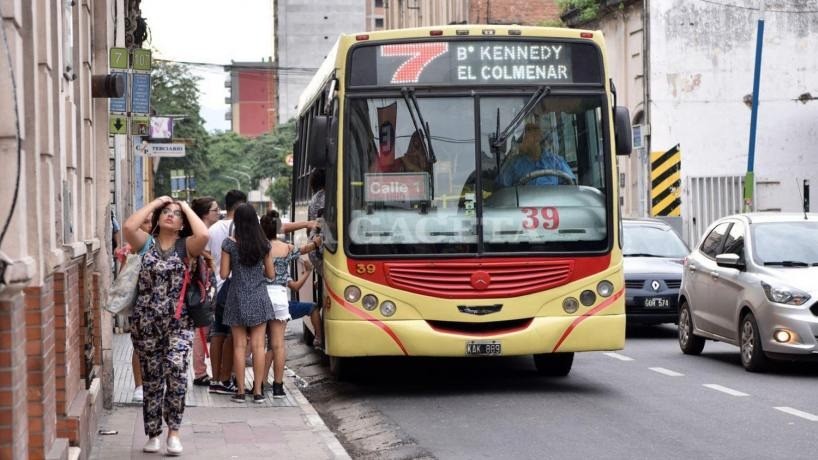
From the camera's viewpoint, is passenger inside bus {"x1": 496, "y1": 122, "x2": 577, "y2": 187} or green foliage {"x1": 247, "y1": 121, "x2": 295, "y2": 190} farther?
green foliage {"x1": 247, "y1": 121, "x2": 295, "y2": 190}

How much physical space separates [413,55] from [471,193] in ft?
4.53

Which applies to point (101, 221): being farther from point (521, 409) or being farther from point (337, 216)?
point (521, 409)

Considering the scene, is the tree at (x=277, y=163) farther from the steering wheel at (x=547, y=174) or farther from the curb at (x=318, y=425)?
the steering wheel at (x=547, y=174)

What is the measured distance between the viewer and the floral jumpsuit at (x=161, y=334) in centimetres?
970

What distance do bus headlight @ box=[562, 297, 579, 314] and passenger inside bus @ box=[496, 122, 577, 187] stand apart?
41.3 inches

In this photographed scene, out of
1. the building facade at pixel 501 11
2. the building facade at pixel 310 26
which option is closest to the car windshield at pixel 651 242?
the building facade at pixel 501 11

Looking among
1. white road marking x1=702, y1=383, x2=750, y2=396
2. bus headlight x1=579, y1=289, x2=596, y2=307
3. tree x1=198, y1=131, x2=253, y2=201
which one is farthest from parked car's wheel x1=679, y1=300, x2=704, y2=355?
tree x1=198, y1=131, x2=253, y2=201

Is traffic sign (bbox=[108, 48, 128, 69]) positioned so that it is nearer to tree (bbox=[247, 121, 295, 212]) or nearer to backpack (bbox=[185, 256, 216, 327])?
backpack (bbox=[185, 256, 216, 327])

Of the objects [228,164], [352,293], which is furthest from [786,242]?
[228,164]

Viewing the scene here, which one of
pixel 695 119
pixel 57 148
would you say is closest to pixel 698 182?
pixel 695 119

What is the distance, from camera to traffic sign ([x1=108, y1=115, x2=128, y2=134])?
51.3 ft

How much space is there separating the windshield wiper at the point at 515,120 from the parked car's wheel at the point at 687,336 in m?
4.79

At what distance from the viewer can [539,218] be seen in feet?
42.5

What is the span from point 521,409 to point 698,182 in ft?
84.9
